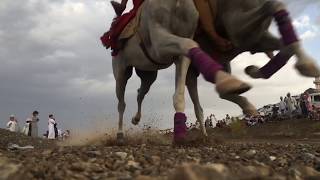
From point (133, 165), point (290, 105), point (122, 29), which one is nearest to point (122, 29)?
point (122, 29)

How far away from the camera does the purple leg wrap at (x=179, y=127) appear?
6645mm

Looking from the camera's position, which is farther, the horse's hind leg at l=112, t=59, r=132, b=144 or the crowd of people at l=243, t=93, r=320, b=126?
the crowd of people at l=243, t=93, r=320, b=126

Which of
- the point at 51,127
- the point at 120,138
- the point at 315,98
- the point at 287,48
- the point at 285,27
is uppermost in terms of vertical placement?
the point at 315,98

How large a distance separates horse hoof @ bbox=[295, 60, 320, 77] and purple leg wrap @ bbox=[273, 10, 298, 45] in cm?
50

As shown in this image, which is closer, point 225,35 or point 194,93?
point 225,35

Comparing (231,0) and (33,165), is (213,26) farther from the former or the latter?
(33,165)

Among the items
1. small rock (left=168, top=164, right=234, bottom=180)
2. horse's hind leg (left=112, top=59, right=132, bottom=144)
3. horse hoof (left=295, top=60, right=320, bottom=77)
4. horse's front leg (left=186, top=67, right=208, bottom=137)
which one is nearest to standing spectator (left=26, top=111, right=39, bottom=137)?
horse's hind leg (left=112, top=59, right=132, bottom=144)

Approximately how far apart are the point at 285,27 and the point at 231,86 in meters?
1.66

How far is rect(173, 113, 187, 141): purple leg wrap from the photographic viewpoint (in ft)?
21.8

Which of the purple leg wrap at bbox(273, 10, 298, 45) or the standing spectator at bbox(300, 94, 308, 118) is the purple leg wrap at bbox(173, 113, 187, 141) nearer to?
the purple leg wrap at bbox(273, 10, 298, 45)

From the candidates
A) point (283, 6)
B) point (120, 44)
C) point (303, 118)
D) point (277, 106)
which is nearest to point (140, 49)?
point (120, 44)

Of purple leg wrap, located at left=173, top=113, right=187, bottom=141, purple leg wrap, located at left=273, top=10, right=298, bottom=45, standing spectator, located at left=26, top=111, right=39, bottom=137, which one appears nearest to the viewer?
purple leg wrap, located at left=273, top=10, right=298, bottom=45

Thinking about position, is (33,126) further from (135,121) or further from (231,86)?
(231,86)

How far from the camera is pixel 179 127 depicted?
6652 mm
